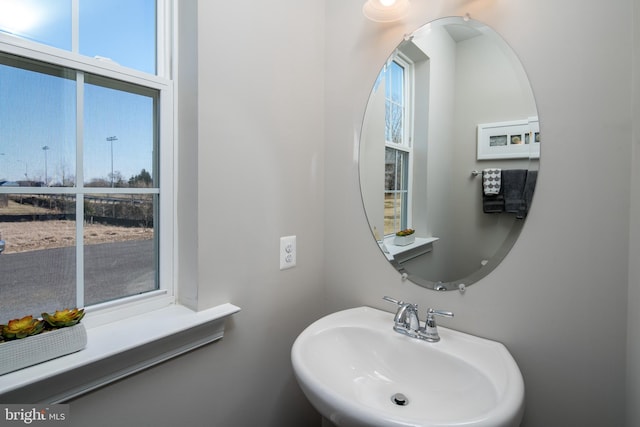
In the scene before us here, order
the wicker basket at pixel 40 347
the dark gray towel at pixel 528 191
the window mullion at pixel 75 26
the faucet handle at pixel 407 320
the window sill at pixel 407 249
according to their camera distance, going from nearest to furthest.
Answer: the wicker basket at pixel 40 347 < the window mullion at pixel 75 26 < the dark gray towel at pixel 528 191 < the faucet handle at pixel 407 320 < the window sill at pixel 407 249

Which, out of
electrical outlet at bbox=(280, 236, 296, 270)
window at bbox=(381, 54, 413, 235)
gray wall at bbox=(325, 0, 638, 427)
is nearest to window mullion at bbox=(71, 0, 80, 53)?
electrical outlet at bbox=(280, 236, 296, 270)

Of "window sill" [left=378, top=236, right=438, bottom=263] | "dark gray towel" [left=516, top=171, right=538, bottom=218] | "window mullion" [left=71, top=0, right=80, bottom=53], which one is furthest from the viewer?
"window sill" [left=378, top=236, right=438, bottom=263]

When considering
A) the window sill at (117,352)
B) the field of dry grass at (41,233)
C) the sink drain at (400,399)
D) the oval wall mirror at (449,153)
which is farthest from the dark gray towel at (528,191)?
the field of dry grass at (41,233)

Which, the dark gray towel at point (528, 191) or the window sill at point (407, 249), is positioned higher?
the dark gray towel at point (528, 191)

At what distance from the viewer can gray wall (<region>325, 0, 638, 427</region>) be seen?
0.79 m

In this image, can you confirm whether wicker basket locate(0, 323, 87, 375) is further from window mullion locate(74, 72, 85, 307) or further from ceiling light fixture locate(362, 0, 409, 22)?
ceiling light fixture locate(362, 0, 409, 22)

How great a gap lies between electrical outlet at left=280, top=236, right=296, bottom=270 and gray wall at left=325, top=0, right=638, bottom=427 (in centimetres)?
58

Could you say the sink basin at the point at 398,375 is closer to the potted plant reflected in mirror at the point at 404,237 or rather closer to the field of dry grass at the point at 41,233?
the potted plant reflected in mirror at the point at 404,237

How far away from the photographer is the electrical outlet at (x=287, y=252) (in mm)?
1179

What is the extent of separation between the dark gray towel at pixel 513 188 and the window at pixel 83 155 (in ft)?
3.29

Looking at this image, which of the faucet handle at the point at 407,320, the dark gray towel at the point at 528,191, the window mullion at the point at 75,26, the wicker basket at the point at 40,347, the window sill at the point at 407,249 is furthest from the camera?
the window sill at the point at 407,249

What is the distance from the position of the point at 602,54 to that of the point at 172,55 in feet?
3.84

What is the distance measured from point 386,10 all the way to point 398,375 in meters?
1.21

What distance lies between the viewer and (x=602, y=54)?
31.5 inches
